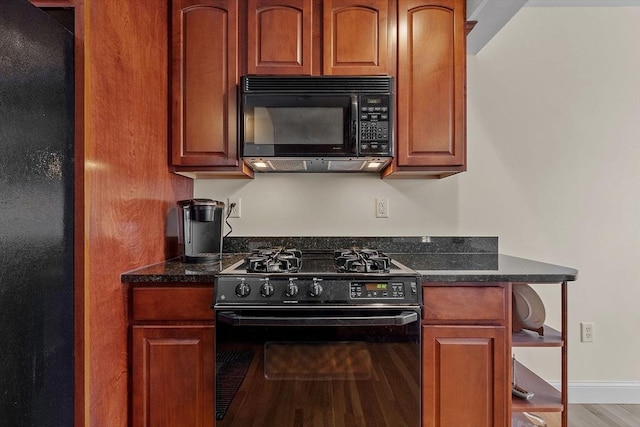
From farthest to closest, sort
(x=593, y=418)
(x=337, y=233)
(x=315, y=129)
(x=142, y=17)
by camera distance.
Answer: (x=337, y=233) < (x=593, y=418) < (x=315, y=129) < (x=142, y=17)

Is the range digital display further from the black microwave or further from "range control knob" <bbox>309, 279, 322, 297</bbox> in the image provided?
the black microwave

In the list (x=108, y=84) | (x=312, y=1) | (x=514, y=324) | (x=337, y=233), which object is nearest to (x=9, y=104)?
(x=108, y=84)

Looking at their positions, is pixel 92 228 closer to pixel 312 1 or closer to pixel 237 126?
pixel 237 126

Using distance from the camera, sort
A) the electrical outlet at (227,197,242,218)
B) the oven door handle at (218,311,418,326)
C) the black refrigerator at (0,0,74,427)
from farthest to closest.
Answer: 1. the electrical outlet at (227,197,242,218)
2. the oven door handle at (218,311,418,326)
3. the black refrigerator at (0,0,74,427)

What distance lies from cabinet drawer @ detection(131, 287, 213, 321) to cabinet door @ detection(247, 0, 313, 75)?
44.0 inches

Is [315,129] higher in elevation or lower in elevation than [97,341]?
higher

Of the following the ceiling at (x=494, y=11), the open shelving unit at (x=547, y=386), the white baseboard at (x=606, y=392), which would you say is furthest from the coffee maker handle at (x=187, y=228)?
the white baseboard at (x=606, y=392)

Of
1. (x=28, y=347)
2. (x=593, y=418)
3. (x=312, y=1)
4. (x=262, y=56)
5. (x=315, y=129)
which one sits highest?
(x=312, y=1)

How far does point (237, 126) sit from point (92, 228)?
82 cm

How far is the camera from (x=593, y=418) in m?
1.99

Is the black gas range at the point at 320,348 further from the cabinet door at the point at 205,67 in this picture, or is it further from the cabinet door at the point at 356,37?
the cabinet door at the point at 356,37

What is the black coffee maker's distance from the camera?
173cm

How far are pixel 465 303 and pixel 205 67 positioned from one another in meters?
1.65

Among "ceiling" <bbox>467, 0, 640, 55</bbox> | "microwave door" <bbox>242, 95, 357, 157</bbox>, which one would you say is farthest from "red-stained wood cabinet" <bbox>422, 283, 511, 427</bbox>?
"ceiling" <bbox>467, 0, 640, 55</bbox>
